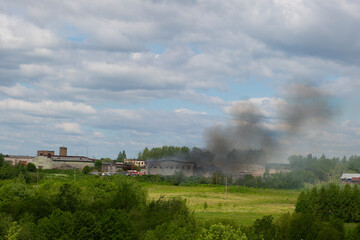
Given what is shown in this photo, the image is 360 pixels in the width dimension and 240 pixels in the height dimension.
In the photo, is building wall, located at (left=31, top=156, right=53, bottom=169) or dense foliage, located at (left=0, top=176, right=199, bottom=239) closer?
dense foliage, located at (left=0, top=176, right=199, bottom=239)

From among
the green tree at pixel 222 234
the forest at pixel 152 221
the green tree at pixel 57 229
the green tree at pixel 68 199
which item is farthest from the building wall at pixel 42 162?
the green tree at pixel 222 234

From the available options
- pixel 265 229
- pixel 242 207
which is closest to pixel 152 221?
pixel 265 229

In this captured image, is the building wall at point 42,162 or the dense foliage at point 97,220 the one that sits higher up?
the building wall at point 42,162

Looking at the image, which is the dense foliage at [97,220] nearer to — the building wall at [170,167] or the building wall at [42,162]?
the building wall at [170,167]

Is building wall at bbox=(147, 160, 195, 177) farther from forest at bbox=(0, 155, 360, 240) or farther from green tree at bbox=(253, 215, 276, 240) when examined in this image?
green tree at bbox=(253, 215, 276, 240)

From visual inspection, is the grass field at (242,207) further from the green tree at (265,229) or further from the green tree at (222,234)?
the green tree at (222,234)

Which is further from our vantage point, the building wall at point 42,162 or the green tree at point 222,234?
the building wall at point 42,162

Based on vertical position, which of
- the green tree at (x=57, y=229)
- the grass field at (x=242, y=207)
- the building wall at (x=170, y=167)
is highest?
the building wall at (x=170, y=167)

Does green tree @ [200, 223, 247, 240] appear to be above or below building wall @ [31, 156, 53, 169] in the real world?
below

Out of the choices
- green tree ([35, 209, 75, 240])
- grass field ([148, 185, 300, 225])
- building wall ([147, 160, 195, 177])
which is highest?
building wall ([147, 160, 195, 177])

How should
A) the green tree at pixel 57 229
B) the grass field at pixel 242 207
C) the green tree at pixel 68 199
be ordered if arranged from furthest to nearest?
1. the grass field at pixel 242 207
2. the green tree at pixel 68 199
3. the green tree at pixel 57 229

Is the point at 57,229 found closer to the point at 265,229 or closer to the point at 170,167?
the point at 265,229

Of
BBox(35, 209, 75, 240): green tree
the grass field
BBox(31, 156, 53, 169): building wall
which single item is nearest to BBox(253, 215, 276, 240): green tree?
the grass field

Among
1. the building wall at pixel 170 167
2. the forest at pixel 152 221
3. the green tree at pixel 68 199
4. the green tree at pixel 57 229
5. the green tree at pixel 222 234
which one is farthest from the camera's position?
the building wall at pixel 170 167
